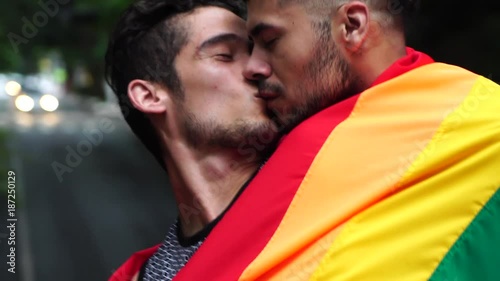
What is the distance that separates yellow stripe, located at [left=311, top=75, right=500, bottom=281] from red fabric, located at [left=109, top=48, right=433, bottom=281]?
184 mm

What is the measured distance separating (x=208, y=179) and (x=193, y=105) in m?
0.21

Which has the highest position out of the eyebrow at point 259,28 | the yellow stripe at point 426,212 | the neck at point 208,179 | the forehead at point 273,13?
the forehead at point 273,13

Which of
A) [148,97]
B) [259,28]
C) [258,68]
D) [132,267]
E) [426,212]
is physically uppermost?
[259,28]

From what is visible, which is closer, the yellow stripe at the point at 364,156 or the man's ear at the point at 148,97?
the yellow stripe at the point at 364,156

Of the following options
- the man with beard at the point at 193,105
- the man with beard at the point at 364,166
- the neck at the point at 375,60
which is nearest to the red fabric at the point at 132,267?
the man with beard at the point at 193,105

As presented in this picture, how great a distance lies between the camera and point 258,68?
2.38 metres

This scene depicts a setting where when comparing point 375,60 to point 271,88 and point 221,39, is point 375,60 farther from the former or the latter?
point 221,39

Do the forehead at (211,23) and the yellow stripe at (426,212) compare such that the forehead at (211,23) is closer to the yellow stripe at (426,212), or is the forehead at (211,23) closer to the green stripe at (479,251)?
the yellow stripe at (426,212)

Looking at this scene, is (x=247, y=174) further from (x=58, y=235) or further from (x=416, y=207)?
(x=58, y=235)

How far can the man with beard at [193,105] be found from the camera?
262cm

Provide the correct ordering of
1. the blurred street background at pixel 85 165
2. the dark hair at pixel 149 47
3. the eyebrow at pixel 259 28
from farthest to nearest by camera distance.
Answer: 1. the blurred street background at pixel 85 165
2. the dark hair at pixel 149 47
3. the eyebrow at pixel 259 28

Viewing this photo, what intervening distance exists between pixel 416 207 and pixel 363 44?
40 cm

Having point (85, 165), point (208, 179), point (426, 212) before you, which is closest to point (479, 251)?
point (426, 212)

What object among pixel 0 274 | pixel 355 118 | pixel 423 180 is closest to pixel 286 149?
pixel 355 118
